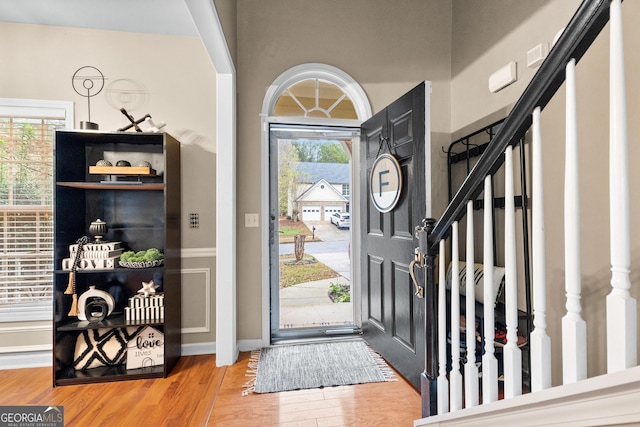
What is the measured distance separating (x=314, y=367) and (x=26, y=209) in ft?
8.58

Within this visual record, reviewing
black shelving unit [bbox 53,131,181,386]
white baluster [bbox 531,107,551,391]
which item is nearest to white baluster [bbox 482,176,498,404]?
white baluster [bbox 531,107,551,391]

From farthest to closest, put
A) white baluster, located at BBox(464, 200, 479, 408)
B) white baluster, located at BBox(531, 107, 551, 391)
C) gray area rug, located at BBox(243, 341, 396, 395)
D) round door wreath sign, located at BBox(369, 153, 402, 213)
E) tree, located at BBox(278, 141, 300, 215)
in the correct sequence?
tree, located at BBox(278, 141, 300, 215) < round door wreath sign, located at BBox(369, 153, 402, 213) < gray area rug, located at BBox(243, 341, 396, 395) < white baluster, located at BBox(464, 200, 479, 408) < white baluster, located at BBox(531, 107, 551, 391)

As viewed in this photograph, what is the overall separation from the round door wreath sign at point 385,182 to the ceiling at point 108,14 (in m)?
1.86

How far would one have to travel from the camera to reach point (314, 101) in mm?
3010

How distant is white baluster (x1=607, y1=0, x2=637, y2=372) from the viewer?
63cm

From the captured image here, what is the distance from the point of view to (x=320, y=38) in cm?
289

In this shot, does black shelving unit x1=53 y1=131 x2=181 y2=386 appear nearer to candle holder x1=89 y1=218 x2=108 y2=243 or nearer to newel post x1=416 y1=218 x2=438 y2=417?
candle holder x1=89 y1=218 x2=108 y2=243

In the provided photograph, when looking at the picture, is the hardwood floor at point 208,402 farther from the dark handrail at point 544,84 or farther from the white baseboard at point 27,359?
the dark handrail at point 544,84

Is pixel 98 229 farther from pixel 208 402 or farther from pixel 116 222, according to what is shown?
pixel 208 402

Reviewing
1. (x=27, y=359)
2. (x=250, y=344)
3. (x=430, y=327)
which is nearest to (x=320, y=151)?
Result: (x=250, y=344)

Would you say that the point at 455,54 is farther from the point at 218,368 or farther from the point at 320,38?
the point at 218,368

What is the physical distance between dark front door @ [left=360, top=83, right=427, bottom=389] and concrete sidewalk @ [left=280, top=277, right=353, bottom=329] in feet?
1.03

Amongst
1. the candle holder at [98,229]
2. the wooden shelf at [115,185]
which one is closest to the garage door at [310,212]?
the wooden shelf at [115,185]

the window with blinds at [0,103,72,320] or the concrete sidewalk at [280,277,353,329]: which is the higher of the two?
the window with blinds at [0,103,72,320]
